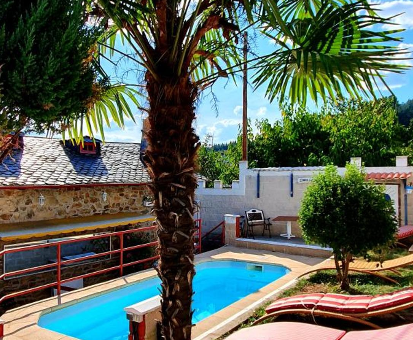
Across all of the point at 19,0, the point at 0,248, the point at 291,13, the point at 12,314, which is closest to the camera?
the point at 19,0

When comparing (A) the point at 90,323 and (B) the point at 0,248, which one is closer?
(A) the point at 90,323

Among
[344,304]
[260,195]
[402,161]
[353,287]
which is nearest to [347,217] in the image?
[353,287]

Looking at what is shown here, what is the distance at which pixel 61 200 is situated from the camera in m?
16.3

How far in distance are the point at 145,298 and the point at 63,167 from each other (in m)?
7.97

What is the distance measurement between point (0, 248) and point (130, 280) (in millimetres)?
5369

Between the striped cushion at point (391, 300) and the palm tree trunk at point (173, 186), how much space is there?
3847mm

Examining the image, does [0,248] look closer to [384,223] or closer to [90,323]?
[90,323]

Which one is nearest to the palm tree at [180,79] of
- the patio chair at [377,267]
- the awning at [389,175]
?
the patio chair at [377,267]

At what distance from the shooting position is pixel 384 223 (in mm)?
9773

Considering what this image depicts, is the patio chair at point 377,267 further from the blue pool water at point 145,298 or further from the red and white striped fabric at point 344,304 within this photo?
the red and white striped fabric at point 344,304

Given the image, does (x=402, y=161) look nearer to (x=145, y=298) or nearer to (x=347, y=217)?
(x=347, y=217)

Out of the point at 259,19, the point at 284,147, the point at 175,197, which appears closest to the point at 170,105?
the point at 175,197

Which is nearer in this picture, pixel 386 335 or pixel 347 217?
pixel 386 335

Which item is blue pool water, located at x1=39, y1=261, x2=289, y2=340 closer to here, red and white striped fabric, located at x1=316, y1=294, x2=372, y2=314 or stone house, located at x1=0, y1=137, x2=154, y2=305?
red and white striped fabric, located at x1=316, y1=294, x2=372, y2=314
